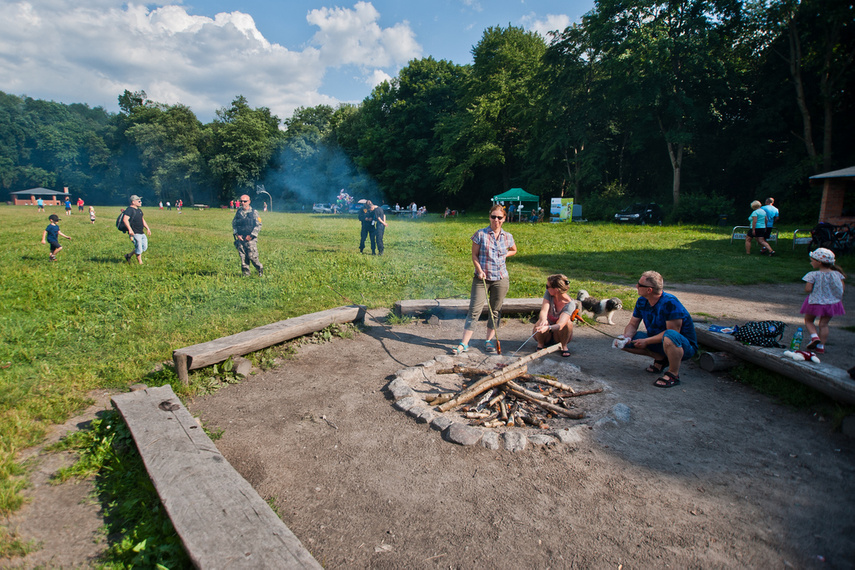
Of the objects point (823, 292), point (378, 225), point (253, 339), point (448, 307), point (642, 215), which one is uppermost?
point (642, 215)

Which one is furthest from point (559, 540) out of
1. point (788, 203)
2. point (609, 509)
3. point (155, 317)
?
point (788, 203)

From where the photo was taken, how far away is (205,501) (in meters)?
2.58

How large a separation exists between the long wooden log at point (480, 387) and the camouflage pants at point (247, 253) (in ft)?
23.2

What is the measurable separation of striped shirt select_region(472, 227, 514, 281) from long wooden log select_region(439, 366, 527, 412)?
5.37ft

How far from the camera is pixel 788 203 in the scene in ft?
81.2

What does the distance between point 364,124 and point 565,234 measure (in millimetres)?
34975

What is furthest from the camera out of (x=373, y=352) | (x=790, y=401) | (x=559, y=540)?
(x=373, y=352)

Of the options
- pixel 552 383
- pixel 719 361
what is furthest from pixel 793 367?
pixel 552 383

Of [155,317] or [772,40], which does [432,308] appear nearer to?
[155,317]

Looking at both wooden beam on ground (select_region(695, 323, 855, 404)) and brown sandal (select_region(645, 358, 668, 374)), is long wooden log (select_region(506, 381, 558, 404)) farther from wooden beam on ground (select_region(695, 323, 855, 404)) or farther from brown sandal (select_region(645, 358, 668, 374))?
wooden beam on ground (select_region(695, 323, 855, 404))

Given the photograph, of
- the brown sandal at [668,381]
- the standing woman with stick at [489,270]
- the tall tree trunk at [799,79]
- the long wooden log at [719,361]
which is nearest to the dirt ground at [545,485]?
the brown sandal at [668,381]

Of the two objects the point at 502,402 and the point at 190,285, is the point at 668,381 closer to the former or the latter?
the point at 502,402

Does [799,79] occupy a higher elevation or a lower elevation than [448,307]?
higher

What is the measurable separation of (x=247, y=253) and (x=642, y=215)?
2486 centimetres
